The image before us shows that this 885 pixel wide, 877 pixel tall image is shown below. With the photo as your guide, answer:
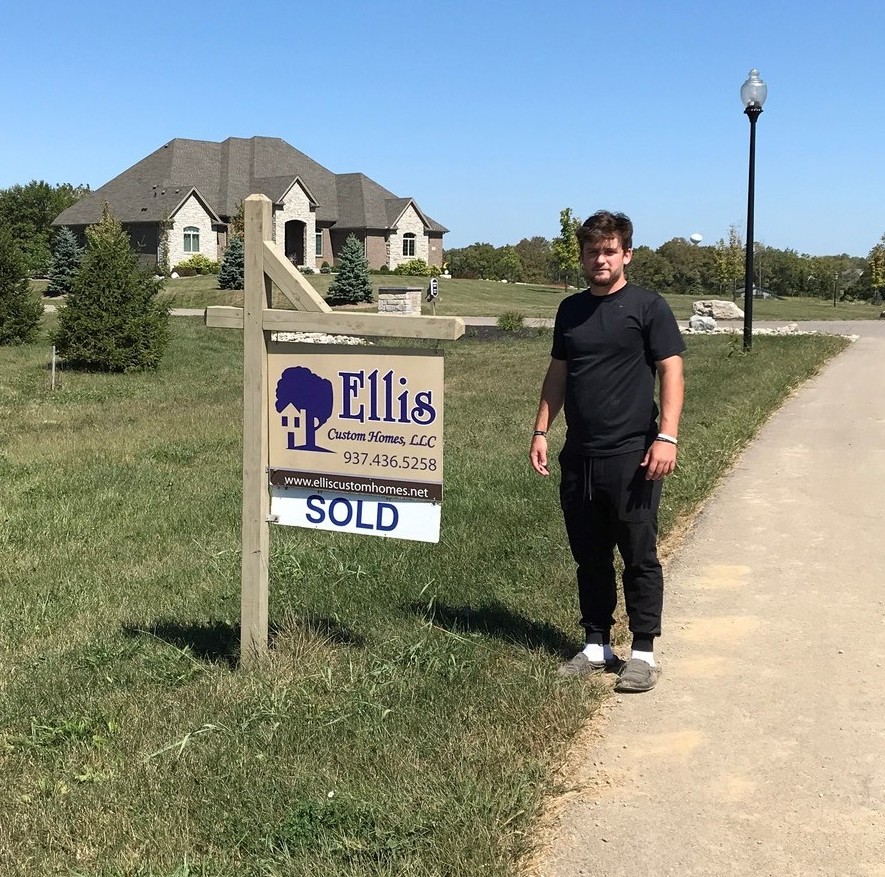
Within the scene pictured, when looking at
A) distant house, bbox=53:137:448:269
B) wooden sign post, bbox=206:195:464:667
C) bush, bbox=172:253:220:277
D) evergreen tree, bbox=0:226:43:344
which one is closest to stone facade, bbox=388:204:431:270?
distant house, bbox=53:137:448:269

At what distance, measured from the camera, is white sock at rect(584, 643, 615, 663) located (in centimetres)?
437

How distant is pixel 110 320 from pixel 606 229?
16730 mm

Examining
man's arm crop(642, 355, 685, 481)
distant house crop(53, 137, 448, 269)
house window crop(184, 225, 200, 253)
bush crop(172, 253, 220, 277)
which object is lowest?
man's arm crop(642, 355, 685, 481)

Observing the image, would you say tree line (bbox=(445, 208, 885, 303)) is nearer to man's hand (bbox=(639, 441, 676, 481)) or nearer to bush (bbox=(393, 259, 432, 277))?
bush (bbox=(393, 259, 432, 277))

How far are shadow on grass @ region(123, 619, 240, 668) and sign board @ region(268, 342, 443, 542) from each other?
867mm

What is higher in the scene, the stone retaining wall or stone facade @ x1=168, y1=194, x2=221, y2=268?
stone facade @ x1=168, y1=194, x2=221, y2=268

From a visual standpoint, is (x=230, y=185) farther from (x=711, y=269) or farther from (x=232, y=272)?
(x=711, y=269)

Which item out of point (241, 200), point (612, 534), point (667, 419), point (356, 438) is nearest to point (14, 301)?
point (356, 438)

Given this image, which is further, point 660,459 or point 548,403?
point 548,403

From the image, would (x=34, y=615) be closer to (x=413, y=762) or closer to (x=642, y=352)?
(x=413, y=762)

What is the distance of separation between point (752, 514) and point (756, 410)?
5157 millimetres

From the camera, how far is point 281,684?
421cm

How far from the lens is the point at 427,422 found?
4113mm

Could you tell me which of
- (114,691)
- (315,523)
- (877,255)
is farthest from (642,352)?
(877,255)
